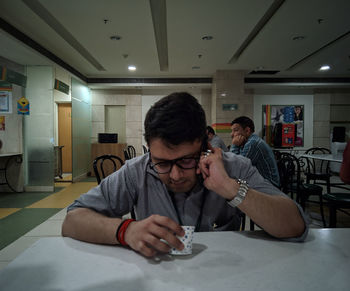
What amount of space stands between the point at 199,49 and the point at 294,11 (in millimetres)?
2046

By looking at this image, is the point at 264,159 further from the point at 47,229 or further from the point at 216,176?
the point at 47,229

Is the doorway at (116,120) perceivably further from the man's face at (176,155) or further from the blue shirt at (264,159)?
the man's face at (176,155)

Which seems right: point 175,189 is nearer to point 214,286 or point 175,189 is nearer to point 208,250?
point 208,250

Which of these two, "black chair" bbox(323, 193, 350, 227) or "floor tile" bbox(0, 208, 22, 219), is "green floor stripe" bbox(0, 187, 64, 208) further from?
"black chair" bbox(323, 193, 350, 227)

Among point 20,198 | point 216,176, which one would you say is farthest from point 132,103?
point 216,176

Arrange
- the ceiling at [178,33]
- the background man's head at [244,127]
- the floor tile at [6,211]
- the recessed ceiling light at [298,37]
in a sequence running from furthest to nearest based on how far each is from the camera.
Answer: the recessed ceiling light at [298,37] < the floor tile at [6,211] < the ceiling at [178,33] < the background man's head at [244,127]

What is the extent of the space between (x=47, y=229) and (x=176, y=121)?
297cm

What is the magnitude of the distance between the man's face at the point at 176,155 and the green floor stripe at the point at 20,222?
2.64 m

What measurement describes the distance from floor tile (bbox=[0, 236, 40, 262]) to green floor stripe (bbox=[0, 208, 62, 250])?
3.4 inches

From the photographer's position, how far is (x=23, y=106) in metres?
5.06

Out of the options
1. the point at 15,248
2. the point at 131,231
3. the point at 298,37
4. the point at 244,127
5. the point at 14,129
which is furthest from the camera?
the point at 14,129

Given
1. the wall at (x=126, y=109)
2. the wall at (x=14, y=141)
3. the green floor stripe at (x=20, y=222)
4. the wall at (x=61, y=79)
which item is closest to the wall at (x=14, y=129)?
the wall at (x=14, y=141)

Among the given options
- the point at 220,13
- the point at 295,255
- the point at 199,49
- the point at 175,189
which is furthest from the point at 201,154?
the point at 199,49

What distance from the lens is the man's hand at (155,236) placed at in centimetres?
72
